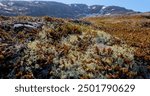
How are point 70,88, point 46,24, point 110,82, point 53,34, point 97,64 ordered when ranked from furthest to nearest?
point 46,24 → point 53,34 → point 97,64 → point 110,82 → point 70,88

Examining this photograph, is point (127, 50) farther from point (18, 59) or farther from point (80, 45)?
point (18, 59)

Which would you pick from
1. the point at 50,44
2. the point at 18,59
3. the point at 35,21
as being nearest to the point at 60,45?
the point at 50,44

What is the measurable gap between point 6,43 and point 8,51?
4.46 ft

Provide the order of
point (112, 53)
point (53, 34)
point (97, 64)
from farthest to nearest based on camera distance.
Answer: point (53, 34) → point (112, 53) → point (97, 64)

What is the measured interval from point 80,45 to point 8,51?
14.6 feet

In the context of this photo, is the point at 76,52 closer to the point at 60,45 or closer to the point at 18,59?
the point at 60,45

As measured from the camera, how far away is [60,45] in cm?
2175

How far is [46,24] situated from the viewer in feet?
83.9

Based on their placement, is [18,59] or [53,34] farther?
[53,34]

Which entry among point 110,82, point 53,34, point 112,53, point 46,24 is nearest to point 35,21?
point 46,24

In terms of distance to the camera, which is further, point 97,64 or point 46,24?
point 46,24

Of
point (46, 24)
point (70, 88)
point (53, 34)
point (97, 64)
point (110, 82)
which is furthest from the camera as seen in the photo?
point (46, 24)

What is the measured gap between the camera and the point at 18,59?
66.1 feet

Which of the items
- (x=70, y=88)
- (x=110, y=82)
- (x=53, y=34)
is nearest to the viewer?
(x=70, y=88)
